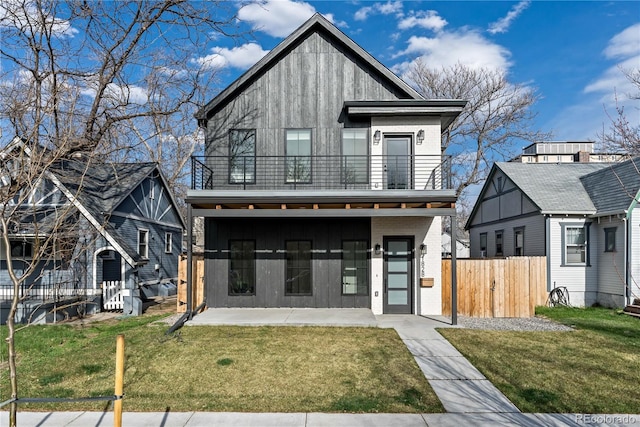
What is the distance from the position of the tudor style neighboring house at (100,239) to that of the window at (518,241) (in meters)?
16.0

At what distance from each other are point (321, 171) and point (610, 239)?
38.7 ft

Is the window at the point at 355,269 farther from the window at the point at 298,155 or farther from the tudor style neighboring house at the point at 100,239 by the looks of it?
the tudor style neighboring house at the point at 100,239

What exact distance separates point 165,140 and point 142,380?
23398 mm

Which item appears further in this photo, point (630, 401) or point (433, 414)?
point (630, 401)

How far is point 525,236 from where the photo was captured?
1667 centimetres

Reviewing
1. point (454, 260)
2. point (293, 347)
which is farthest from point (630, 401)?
point (293, 347)

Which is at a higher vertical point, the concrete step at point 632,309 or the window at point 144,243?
the window at point 144,243

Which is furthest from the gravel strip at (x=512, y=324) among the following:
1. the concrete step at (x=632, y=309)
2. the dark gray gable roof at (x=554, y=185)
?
the dark gray gable roof at (x=554, y=185)

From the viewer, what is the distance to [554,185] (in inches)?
661

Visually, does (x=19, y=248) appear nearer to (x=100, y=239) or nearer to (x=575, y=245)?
(x=100, y=239)

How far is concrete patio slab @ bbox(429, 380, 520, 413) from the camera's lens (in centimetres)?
537

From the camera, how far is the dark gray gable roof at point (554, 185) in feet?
49.6

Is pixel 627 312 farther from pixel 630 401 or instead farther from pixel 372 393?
pixel 372 393

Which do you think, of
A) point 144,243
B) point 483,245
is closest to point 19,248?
point 144,243
